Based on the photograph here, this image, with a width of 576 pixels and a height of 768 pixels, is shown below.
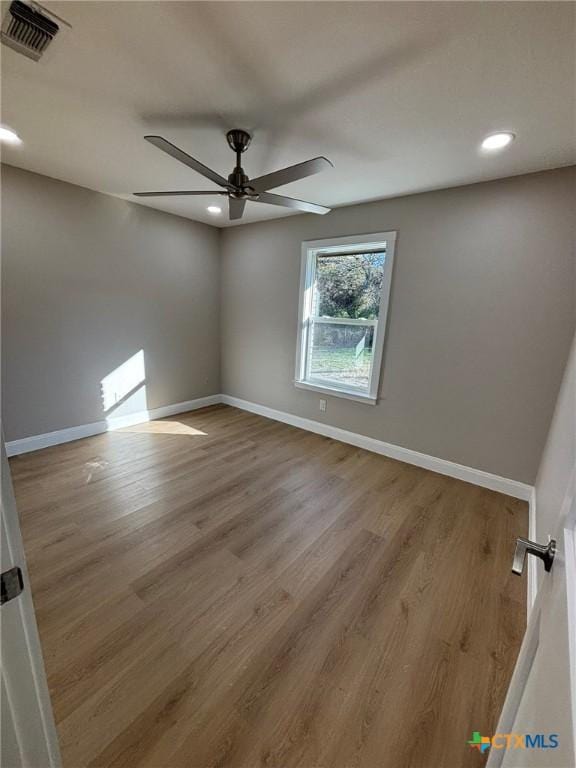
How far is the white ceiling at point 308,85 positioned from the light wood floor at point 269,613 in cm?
247

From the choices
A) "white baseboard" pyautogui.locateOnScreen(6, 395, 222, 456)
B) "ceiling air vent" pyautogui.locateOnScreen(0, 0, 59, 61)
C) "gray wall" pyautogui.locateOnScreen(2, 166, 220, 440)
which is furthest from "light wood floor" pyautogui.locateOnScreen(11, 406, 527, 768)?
"ceiling air vent" pyautogui.locateOnScreen(0, 0, 59, 61)

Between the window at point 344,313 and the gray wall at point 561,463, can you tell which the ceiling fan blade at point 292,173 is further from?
the gray wall at point 561,463

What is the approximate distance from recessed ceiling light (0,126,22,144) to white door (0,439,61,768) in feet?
8.47

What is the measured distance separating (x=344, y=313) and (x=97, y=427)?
299cm

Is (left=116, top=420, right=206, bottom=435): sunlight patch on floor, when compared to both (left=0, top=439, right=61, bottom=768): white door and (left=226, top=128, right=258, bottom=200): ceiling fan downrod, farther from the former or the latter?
(left=0, top=439, right=61, bottom=768): white door

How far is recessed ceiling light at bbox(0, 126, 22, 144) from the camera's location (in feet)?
6.53

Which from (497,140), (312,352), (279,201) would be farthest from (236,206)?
(312,352)

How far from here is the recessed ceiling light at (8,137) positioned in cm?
199

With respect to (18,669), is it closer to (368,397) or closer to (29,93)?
(29,93)

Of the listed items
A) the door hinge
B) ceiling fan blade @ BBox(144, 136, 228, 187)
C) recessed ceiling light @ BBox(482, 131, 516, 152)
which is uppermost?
recessed ceiling light @ BBox(482, 131, 516, 152)

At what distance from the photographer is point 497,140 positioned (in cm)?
186

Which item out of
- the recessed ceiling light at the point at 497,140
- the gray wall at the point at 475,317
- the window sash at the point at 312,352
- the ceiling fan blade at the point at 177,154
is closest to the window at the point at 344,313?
the window sash at the point at 312,352

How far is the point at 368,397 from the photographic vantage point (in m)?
3.24

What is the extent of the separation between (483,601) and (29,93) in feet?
11.6
